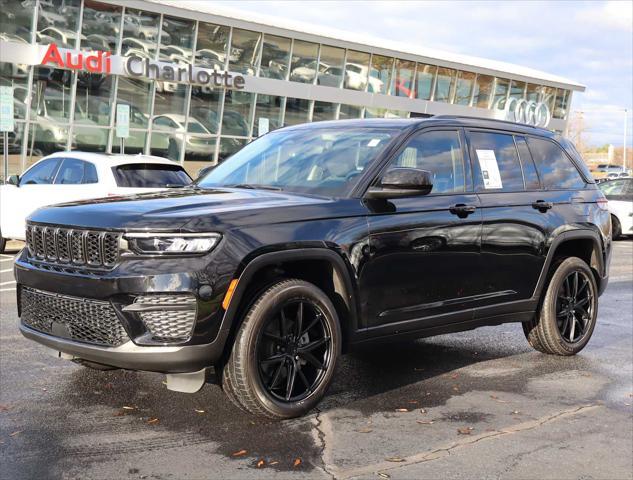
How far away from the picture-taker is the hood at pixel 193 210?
4.56m

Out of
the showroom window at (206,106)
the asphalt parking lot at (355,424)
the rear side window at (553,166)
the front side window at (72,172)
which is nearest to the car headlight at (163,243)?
the asphalt parking lot at (355,424)

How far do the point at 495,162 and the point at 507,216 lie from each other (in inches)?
17.7

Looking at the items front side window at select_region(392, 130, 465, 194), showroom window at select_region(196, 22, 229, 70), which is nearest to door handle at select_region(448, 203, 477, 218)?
front side window at select_region(392, 130, 465, 194)

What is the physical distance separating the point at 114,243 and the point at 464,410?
244 cm

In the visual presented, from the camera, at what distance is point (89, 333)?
4668 millimetres

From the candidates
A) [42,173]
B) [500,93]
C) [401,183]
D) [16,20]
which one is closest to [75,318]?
[401,183]

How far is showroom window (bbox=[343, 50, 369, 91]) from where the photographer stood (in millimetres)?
40000

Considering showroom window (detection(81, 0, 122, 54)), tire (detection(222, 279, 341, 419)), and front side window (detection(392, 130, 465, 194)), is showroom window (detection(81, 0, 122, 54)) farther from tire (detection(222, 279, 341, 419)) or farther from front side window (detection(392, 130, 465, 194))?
tire (detection(222, 279, 341, 419))

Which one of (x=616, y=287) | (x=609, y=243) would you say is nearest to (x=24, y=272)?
(x=609, y=243)

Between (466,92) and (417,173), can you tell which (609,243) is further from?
(466,92)

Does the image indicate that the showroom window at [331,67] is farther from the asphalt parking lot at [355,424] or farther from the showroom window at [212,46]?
the asphalt parking lot at [355,424]

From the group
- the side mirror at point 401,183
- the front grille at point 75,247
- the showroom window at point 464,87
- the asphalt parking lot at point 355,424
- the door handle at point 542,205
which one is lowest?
the asphalt parking lot at point 355,424

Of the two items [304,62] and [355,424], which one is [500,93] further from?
[355,424]

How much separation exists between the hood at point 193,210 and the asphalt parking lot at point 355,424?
1150mm
